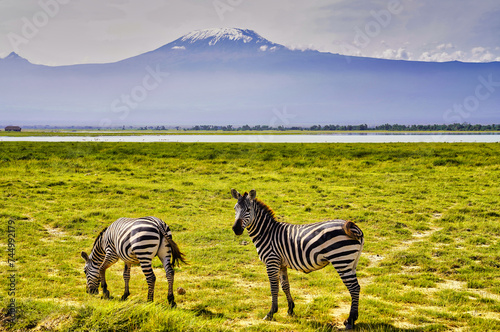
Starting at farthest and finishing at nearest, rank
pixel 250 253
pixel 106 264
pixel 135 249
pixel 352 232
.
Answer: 1. pixel 250 253
2. pixel 106 264
3. pixel 135 249
4. pixel 352 232

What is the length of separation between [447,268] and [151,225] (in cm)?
738

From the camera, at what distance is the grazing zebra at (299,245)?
5754mm

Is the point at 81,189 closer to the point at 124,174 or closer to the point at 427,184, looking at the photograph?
the point at 124,174

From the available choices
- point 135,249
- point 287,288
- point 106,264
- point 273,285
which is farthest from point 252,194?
point 106,264

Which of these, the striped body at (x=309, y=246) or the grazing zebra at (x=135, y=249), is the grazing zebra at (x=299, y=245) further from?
the grazing zebra at (x=135, y=249)

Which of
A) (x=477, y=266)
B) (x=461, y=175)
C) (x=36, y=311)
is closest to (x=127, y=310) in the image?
Result: (x=36, y=311)

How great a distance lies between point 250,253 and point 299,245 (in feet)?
15.6

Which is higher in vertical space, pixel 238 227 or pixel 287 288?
pixel 238 227

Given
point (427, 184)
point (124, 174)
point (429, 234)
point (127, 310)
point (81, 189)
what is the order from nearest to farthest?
point (127, 310)
point (429, 234)
point (81, 189)
point (427, 184)
point (124, 174)

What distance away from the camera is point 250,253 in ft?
35.0

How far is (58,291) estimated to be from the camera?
7586mm

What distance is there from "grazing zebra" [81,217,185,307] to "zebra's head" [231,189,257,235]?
1348 mm

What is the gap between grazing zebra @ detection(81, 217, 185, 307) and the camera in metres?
6.46

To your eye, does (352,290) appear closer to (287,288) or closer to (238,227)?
(287,288)
